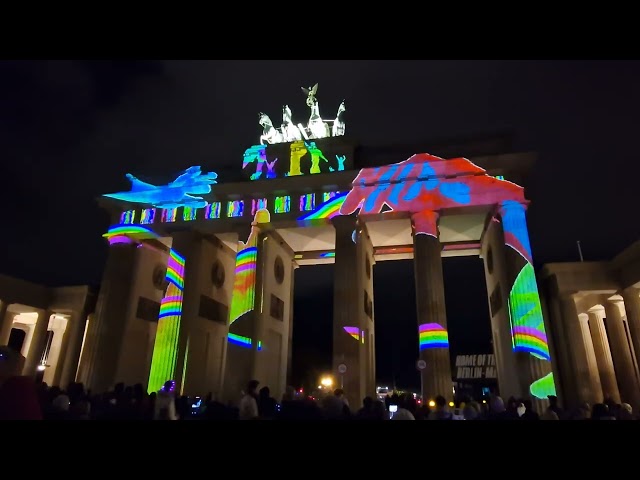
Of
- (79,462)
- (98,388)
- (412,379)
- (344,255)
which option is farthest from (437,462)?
(412,379)

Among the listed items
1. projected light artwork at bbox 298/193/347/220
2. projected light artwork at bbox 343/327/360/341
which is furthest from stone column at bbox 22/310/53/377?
projected light artwork at bbox 343/327/360/341

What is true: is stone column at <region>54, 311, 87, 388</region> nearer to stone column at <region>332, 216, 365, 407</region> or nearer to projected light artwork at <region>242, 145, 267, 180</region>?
projected light artwork at <region>242, 145, 267, 180</region>


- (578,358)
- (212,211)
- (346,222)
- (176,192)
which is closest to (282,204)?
(346,222)

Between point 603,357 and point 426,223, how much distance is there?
15.4m

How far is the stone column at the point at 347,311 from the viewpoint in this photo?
20.4m

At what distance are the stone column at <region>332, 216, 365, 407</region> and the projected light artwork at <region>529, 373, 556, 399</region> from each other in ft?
26.8

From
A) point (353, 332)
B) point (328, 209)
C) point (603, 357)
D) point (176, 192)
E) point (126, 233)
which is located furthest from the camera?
point (176, 192)

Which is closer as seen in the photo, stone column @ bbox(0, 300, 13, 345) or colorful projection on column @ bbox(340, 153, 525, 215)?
colorful projection on column @ bbox(340, 153, 525, 215)

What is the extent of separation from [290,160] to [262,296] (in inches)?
368

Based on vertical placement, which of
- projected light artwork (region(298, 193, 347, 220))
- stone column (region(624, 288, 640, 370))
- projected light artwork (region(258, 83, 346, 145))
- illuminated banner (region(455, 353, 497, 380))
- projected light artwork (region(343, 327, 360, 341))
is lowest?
illuminated banner (region(455, 353, 497, 380))

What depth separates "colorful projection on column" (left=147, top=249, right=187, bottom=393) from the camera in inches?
900

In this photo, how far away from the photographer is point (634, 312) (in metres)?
21.9

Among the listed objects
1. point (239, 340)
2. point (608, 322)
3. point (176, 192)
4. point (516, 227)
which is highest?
point (176, 192)

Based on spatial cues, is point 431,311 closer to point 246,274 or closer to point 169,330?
point 246,274
